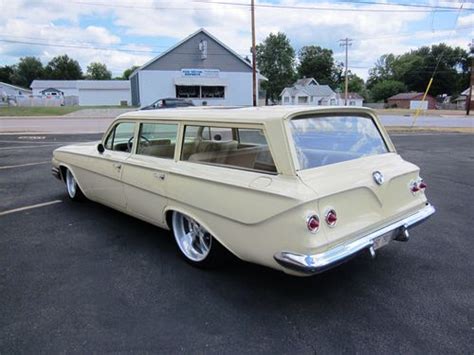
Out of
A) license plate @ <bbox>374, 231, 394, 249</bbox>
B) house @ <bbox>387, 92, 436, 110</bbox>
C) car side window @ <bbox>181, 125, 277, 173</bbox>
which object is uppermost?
house @ <bbox>387, 92, 436, 110</bbox>

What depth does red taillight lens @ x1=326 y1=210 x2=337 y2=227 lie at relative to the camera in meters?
2.86

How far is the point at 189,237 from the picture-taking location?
3.99m

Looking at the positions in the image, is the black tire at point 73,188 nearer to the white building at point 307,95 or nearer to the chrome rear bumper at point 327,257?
the chrome rear bumper at point 327,257

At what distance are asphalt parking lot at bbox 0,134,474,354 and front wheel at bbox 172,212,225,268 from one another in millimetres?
123

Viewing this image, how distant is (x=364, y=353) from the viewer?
8.45ft

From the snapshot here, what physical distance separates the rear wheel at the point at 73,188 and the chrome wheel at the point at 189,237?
2663 millimetres

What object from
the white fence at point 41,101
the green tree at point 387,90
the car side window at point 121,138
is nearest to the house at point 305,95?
the green tree at point 387,90

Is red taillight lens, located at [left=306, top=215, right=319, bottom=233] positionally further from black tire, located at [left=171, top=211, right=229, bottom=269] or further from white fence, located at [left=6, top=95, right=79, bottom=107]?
white fence, located at [left=6, top=95, right=79, bottom=107]

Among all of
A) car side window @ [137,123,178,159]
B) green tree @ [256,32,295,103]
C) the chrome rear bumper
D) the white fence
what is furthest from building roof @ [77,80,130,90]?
the chrome rear bumper

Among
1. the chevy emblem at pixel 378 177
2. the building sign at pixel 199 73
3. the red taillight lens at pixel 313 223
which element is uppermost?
the building sign at pixel 199 73

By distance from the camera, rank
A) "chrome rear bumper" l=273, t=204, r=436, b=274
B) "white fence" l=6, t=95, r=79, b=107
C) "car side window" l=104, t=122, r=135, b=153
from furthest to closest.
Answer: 1. "white fence" l=6, t=95, r=79, b=107
2. "car side window" l=104, t=122, r=135, b=153
3. "chrome rear bumper" l=273, t=204, r=436, b=274

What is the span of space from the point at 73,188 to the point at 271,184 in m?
4.27

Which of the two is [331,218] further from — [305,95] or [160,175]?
[305,95]

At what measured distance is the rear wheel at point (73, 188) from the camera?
6.01 m
